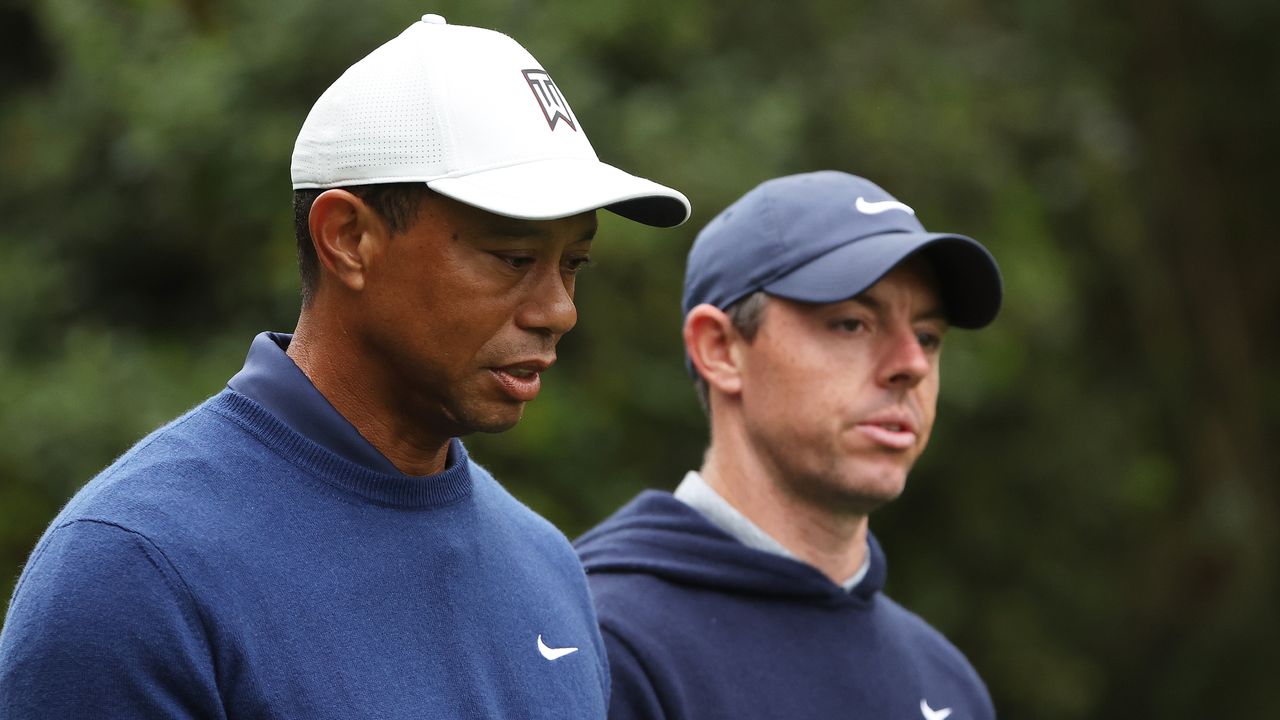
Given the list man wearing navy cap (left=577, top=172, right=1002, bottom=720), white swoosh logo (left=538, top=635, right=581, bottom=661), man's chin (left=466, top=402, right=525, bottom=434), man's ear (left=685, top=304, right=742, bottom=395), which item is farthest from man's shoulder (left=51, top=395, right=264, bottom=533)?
man's ear (left=685, top=304, right=742, bottom=395)

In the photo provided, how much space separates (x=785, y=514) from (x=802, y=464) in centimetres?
12

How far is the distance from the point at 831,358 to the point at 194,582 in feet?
4.85

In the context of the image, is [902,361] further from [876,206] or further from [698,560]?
[698,560]

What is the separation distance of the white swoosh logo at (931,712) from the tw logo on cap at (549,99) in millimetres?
1401

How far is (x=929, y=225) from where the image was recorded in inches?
293

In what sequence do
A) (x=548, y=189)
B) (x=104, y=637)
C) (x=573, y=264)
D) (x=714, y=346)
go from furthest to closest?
(x=714, y=346), (x=573, y=264), (x=548, y=189), (x=104, y=637)

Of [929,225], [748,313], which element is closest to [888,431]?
[748,313]

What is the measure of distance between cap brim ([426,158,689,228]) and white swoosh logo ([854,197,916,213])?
1059 mm

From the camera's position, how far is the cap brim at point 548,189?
2002 millimetres

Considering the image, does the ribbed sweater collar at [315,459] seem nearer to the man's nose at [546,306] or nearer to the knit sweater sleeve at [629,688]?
the man's nose at [546,306]

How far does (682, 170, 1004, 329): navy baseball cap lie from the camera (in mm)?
3020

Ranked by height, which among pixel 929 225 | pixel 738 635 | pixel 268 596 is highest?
pixel 268 596

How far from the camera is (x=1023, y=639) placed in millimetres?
8703

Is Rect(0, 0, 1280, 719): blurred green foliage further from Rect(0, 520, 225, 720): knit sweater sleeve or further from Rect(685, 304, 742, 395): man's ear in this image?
Rect(0, 520, 225, 720): knit sweater sleeve
